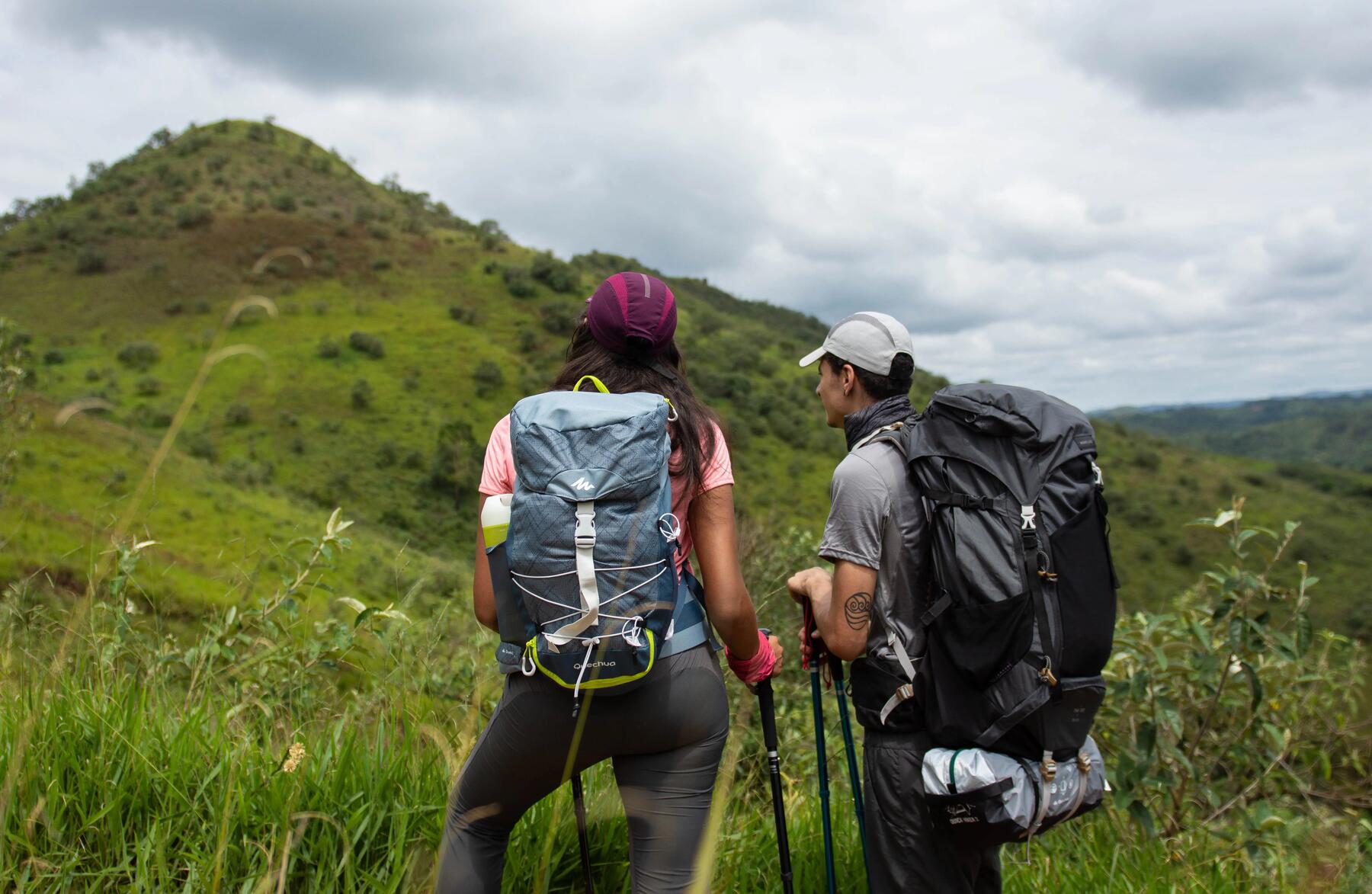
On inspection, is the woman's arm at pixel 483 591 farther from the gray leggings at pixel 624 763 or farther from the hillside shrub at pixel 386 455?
the hillside shrub at pixel 386 455

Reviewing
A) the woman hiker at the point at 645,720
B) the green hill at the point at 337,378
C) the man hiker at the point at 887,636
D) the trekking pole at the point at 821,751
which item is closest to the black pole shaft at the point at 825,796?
the trekking pole at the point at 821,751

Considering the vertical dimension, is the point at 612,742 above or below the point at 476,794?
above

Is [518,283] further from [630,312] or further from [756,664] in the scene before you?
[756,664]

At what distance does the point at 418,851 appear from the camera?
6.98 feet

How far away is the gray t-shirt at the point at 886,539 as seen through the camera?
2182 millimetres

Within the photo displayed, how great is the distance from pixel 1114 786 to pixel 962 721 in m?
1.71

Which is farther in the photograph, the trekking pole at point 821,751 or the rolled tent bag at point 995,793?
the trekking pole at point 821,751

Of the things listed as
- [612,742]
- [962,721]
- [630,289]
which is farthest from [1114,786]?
[630,289]

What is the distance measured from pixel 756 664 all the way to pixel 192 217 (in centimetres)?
9105

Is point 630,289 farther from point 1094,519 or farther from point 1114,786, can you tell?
point 1114,786

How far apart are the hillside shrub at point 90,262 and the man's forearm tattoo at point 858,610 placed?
85818 mm

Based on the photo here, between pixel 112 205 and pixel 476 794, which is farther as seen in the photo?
pixel 112 205

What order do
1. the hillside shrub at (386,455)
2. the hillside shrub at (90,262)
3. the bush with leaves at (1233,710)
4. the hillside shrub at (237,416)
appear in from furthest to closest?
the hillside shrub at (90,262) → the hillside shrub at (237,416) → the hillside shrub at (386,455) → the bush with leaves at (1233,710)

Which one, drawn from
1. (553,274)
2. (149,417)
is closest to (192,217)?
(553,274)
